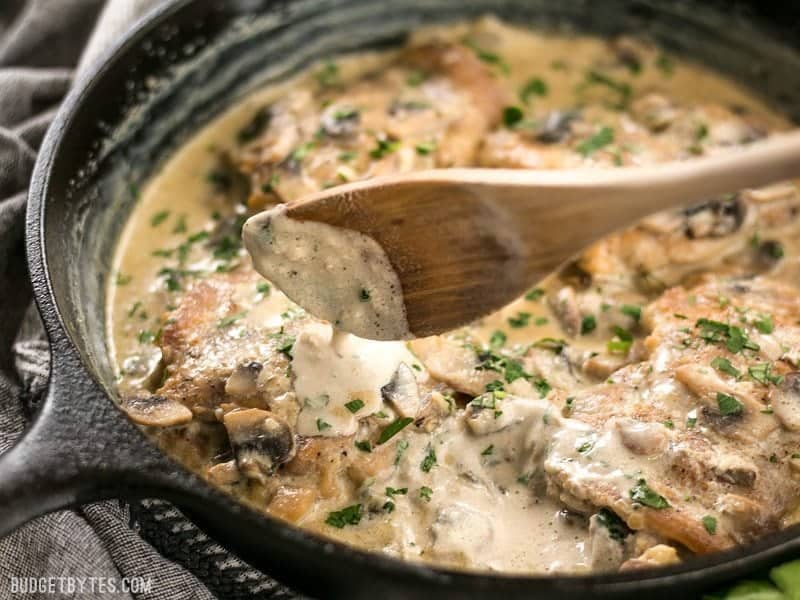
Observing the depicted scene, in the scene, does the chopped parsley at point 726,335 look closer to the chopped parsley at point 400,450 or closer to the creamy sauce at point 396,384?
the creamy sauce at point 396,384

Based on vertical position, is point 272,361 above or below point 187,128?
below

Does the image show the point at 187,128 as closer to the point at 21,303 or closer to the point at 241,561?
the point at 21,303

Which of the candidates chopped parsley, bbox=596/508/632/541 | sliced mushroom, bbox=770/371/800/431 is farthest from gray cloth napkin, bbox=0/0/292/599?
sliced mushroom, bbox=770/371/800/431

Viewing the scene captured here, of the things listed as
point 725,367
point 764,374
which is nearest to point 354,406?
point 725,367

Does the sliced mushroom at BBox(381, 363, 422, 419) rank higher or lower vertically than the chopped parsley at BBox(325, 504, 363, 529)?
higher

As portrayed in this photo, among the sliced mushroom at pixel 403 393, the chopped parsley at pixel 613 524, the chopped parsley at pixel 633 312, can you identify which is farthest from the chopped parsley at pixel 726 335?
the sliced mushroom at pixel 403 393

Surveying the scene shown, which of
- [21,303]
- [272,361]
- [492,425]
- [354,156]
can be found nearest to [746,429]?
[492,425]

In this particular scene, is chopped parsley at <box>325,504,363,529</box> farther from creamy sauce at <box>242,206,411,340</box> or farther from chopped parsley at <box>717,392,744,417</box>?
chopped parsley at <box>717,392,744,417</box>
